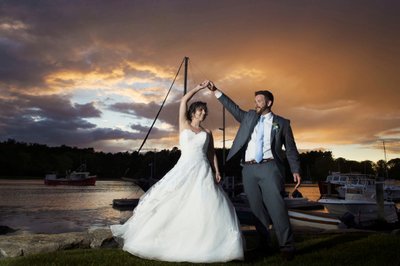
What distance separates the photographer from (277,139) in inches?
277

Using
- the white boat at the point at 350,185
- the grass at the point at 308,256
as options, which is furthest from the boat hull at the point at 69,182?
the grass at the point at 308,256

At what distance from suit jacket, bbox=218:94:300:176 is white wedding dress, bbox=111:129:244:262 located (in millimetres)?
590

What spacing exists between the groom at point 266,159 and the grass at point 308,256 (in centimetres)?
45

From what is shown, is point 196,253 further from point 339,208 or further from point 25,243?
point 339,208

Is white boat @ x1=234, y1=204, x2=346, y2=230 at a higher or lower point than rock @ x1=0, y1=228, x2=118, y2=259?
lower

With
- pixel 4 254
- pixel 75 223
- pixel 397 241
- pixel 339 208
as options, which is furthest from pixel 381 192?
pixel 75 223

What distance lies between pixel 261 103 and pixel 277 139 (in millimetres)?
649

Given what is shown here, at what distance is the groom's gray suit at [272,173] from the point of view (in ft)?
22.7

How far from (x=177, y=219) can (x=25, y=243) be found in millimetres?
3791

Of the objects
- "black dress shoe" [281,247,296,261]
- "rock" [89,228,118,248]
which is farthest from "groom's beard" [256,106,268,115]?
"rock" [89,228,118,248]

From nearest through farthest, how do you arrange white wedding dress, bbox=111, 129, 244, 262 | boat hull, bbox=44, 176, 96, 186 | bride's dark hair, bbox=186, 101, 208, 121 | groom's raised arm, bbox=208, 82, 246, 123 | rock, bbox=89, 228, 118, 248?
white wedding dress, bbox=111, 129, 244, 262 → bride's dark hair, bbox=186, 101, 208, 121 → groom's raised arm, bbox=208, 82, 246, 123 → rock, bbox=89, 228, 118, 248 → boat hull, bbox=44, 176, 96, 186

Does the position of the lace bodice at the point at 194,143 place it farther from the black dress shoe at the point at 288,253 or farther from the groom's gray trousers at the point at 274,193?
the black dress shoe at the point at 288,253

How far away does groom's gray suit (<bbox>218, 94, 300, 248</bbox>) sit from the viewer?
6.91 m

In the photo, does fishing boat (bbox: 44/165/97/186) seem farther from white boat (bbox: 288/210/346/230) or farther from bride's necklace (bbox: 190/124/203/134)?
bride's necklace (bbox: 190/124/203/134)
